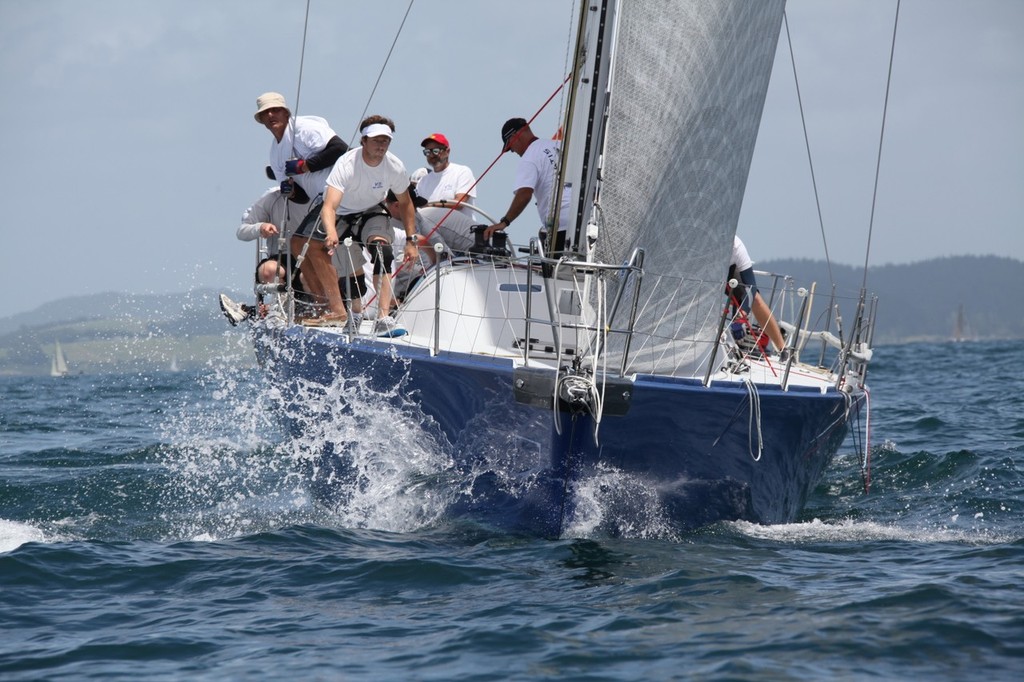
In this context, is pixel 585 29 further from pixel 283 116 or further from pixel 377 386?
pixel 283 116

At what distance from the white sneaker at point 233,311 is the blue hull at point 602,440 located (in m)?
2.70

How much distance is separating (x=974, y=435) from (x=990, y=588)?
7104mm

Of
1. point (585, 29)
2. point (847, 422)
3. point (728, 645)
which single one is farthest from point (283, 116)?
point (728, 645)

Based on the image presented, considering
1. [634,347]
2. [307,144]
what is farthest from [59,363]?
[634,347]

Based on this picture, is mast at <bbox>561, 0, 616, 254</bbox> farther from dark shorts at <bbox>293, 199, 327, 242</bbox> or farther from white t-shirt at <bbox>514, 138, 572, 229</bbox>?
dark shorts at <bbox>293, 199, 327, 242</bbox>

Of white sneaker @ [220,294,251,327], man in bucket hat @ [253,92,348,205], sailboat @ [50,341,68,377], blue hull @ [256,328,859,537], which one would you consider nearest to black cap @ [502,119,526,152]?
man in bucket hat @ [253,92,348,205]

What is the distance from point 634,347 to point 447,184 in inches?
126

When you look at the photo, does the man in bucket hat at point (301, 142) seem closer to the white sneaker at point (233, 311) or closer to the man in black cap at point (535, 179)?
the white sneaker at point (233, 311)

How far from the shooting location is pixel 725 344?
6.95m

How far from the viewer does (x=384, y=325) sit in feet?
25.1

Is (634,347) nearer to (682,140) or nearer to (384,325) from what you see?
(682,140)

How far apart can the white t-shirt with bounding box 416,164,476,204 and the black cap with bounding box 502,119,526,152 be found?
76 centimetres

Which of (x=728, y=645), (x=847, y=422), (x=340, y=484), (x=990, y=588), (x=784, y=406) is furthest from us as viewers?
(x=847, y=422)

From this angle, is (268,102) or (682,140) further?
(268,102)
